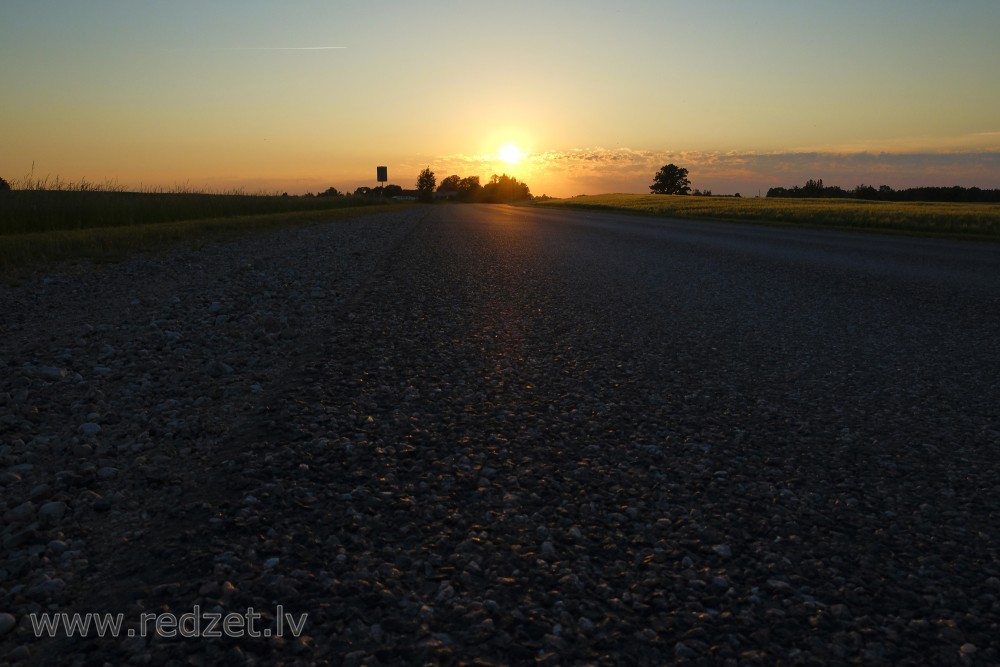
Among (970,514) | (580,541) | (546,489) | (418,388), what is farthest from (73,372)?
(970,514)

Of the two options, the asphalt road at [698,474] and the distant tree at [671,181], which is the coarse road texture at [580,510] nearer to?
the asphalt road at [698,474]

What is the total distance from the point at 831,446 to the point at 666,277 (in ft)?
22.6

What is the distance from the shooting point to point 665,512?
2771 mm

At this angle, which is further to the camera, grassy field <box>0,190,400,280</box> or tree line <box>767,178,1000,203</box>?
tree line <box>767,178,1000,203</box>

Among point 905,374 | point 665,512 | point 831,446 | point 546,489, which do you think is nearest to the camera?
point 665,512

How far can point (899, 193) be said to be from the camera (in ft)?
214

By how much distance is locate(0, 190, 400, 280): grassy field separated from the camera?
10618mm

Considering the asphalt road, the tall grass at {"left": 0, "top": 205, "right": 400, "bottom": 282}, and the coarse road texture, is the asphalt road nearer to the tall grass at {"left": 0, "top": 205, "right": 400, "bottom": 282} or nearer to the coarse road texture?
the coarse road texture

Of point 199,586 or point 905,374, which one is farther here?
point 905,374

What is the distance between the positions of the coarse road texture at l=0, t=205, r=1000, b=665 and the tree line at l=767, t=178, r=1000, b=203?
2585 inches

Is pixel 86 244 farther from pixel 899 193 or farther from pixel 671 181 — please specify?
pixel 671 181

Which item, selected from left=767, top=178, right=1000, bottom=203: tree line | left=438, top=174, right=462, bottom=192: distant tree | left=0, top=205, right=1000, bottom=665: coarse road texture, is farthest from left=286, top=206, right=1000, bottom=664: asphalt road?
left=438, top=174, right=462, bottom=192: distant tree

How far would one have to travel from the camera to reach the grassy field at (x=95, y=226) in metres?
10.6

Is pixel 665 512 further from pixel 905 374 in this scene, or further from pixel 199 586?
pixel 905 374
